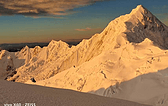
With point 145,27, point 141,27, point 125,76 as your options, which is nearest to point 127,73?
point 125,76

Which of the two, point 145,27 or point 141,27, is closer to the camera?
point 141,27

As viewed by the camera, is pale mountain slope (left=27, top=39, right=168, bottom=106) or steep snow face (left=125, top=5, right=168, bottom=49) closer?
pale mountain slope (left=27, top=39, right=168, bottom=106)

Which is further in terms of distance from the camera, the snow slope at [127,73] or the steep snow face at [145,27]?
the steep snow face at [145,27]

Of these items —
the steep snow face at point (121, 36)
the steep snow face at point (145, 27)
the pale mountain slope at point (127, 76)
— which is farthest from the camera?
the steep snow face at point (145, 27)

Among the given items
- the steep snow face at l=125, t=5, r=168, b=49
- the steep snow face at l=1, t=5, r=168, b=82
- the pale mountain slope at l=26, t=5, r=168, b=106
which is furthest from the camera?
the steep snow face at l=125, t=5, r=168, b=49

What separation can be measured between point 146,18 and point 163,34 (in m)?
2.99

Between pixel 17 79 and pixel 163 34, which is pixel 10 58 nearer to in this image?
pixel 17 79

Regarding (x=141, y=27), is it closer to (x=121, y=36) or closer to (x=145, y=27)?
(x=145, y=27)

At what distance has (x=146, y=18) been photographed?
20250 millimetres

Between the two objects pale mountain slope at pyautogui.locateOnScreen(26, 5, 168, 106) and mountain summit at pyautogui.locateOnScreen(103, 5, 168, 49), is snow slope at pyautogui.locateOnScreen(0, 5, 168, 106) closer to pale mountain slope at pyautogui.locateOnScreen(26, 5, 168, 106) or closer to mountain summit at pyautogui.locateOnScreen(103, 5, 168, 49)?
pale mountain slope at pyautogui.locateOnScreen(26, 5, 168, 106)

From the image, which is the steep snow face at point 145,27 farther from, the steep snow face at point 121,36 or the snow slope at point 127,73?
the snow slope at point 127,73

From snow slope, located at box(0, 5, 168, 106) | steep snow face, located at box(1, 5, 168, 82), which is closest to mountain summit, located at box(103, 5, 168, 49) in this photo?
steep snow face, located at box(1, 5, 168, 82)

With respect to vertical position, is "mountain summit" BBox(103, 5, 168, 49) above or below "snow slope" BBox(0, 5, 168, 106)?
above

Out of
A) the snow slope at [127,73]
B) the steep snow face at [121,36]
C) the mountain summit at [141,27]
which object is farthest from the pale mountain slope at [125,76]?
the mountain summit at [141,27]
